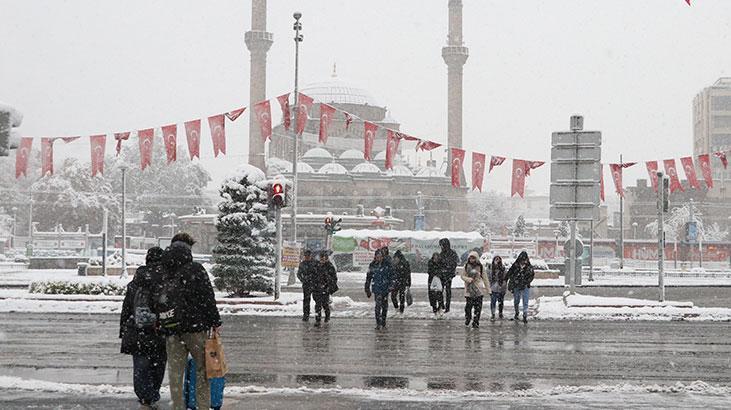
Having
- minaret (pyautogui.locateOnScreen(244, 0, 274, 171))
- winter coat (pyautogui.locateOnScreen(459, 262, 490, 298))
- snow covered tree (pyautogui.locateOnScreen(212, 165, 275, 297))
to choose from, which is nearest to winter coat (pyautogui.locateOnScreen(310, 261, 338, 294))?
winter coat (pyautogui.locateOnScreen(459, 262, 490, 298))

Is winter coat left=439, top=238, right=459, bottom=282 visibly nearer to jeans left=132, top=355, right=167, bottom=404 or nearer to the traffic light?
the traffic light

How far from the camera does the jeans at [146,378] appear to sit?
8375 mm

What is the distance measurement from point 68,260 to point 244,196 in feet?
94.5

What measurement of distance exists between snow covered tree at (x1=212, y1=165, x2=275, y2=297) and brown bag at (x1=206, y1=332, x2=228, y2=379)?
15.7 metres

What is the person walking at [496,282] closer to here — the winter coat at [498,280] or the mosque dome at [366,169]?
the winter coat at [498,280]

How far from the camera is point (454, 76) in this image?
88.1 meters

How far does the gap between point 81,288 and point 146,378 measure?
1587cm

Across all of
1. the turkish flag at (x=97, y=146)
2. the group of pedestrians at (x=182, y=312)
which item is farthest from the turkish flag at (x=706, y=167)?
the group of pedestrians at (x=182, y=312)

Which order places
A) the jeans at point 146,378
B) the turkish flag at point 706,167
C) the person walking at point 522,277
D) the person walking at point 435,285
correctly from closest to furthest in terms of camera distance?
the jeans at point 146,378, the person walking at point 522,277, the person walking at point 435,285, the turkish flag at point 706,167

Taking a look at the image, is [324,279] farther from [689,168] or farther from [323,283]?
[689,168]

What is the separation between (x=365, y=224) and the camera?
66875mm

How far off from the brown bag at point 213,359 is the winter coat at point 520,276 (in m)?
11.7

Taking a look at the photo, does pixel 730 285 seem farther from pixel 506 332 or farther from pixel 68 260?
pixel 68 260

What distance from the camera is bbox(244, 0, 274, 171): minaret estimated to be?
81.8m
